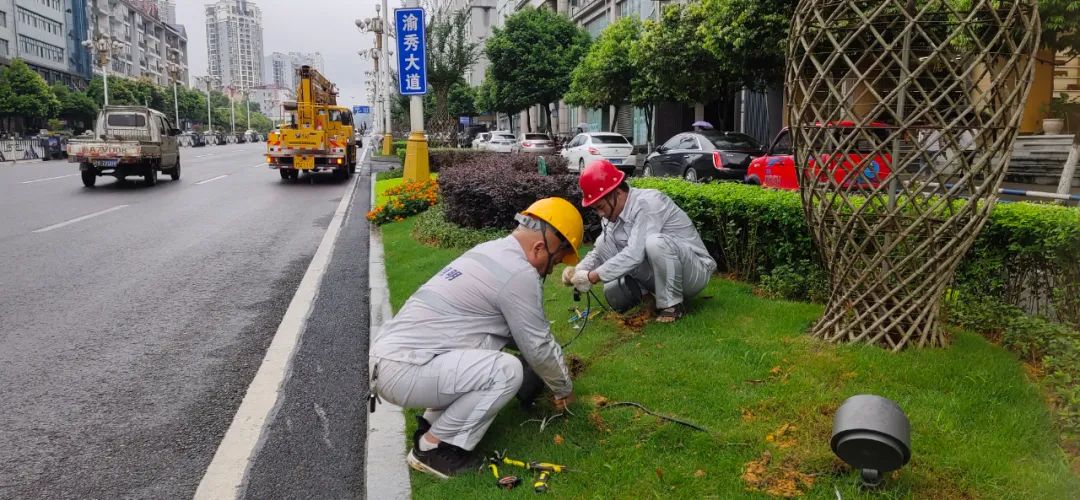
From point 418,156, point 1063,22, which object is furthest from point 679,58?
point 1063,22

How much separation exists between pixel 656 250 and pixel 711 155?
36.5 ft

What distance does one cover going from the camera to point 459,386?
3.16m

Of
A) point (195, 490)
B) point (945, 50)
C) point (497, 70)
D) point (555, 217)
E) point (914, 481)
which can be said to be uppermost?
point (497, 70)

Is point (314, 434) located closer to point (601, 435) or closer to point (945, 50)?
point (601, 435)

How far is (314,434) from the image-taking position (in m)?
3.97

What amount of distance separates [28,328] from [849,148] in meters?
5.99

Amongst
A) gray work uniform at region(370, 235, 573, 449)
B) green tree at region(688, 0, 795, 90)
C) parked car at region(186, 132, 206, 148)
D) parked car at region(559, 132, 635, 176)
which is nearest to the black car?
green tree at region(688, 0, 795, 90)

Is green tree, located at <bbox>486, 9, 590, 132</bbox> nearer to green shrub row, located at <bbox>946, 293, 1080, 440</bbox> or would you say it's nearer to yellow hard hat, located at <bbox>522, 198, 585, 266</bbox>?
green shrub row, located at <bbox>946, 293, 1080, 440</bbox>

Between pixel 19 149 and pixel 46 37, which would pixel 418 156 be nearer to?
pixel 19 149

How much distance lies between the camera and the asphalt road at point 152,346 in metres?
3.69

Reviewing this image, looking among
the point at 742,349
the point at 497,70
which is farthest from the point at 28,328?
the point at 497,70

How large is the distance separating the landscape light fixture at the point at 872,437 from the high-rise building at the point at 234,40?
182m

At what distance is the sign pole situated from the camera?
15.0 m

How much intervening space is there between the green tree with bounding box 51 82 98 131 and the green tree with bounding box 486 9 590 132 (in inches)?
1376
